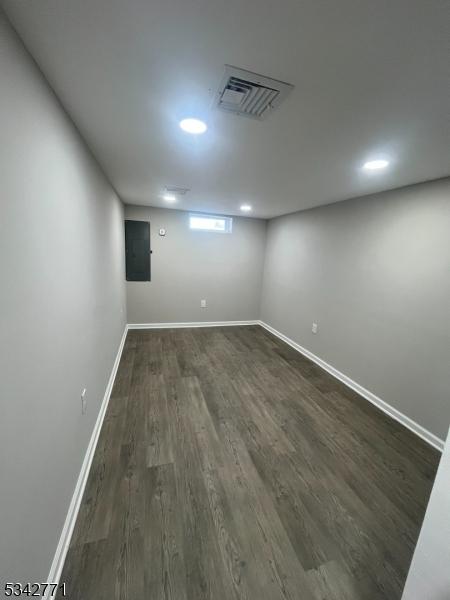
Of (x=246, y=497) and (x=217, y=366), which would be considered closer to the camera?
(x=246, y=497)

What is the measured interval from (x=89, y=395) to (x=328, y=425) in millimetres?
2066

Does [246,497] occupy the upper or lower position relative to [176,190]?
lower

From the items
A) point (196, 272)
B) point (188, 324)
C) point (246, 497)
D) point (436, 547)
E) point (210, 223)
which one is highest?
point (210, 223)

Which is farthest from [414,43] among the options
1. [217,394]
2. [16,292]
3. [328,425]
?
[217,394]

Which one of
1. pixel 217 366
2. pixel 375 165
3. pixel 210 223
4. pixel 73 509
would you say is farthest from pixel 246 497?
pixel 210 223

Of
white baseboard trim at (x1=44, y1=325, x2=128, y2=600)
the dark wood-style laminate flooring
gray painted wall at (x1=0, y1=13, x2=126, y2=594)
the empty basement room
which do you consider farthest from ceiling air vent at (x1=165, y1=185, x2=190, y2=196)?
white baseboard trim at (x1=44, y1=325, x2=128, y2=600)

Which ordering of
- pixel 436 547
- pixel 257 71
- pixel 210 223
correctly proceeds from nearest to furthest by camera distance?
1. pixel 436 547
2. pixel 257 71
3. pixel 210 223

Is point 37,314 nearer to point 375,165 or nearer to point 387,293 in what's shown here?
point 375,165

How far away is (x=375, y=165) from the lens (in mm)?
1729

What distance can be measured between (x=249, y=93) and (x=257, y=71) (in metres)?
0.15

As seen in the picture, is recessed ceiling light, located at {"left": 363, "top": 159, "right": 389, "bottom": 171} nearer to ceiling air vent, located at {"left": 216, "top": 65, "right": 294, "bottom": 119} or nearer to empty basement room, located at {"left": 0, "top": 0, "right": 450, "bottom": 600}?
empty basement room, located at {"left": 0, "top": 0, "right": 450, "bottom": 600}

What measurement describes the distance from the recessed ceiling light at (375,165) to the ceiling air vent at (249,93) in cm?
100

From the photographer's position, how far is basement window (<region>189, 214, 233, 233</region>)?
4.32m

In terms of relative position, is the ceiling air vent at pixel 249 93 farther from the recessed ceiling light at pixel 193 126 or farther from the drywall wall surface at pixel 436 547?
the drywall wall surface at pixel 436 547
